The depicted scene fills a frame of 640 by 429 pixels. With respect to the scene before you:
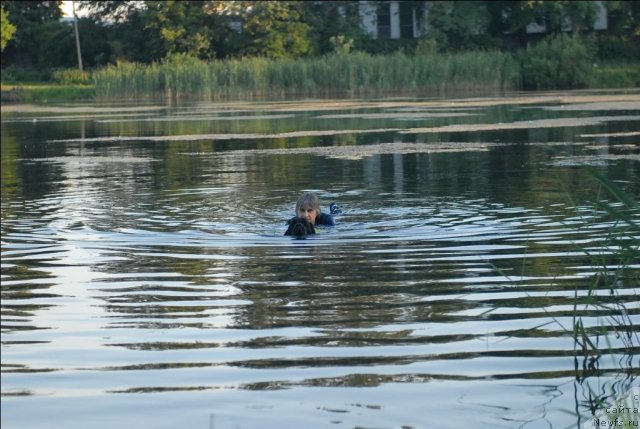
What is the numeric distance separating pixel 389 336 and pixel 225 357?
3.98ft

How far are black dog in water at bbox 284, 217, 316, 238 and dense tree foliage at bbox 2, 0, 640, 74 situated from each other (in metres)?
50.0

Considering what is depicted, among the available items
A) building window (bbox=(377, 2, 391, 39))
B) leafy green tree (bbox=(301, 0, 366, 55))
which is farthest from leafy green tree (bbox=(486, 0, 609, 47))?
leafy green tree (bbox=(301, 0, 366, 55))

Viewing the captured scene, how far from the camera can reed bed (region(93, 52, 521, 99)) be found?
188ft

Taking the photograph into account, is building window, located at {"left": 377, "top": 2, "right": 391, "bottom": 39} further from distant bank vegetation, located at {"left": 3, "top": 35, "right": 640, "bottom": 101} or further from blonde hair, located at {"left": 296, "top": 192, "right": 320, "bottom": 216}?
blonde hair, located at {"left": 296, "top": 192, "right": 320, "bottom": 216}

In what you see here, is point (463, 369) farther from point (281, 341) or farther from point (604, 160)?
point (604, 160)

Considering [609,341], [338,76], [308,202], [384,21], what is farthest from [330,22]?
[609,341]

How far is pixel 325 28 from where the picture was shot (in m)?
74.1

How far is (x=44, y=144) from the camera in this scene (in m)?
33.5

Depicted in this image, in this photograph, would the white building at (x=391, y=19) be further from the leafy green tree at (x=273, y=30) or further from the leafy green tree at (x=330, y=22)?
the leafy green tree at (x=273, y=30)

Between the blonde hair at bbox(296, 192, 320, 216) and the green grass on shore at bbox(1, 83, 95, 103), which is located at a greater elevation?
the blonde hair at bbox(296, 192, 320, 216)

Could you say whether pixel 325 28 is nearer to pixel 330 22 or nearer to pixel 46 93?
pixel 330 22

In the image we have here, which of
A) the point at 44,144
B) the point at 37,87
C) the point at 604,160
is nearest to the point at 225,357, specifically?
the point at 604,160

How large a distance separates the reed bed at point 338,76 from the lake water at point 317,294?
31678 mm

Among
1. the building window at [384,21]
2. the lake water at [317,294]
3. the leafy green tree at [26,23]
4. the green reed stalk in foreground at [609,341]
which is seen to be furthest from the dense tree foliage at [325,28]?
the green reed stalk in foreground at [609,341]
